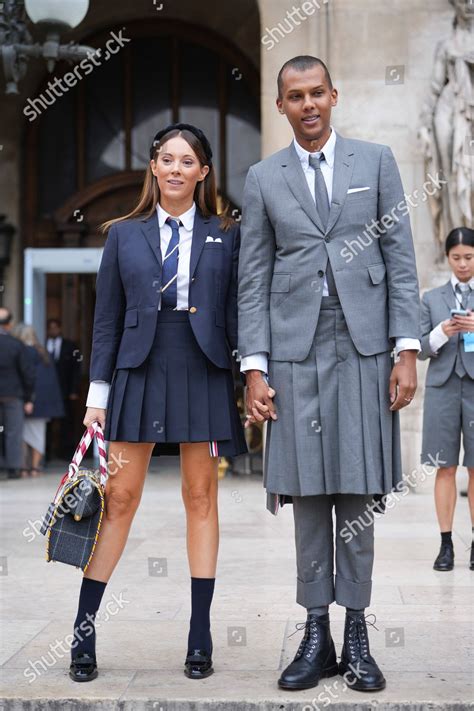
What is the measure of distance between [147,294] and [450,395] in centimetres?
310

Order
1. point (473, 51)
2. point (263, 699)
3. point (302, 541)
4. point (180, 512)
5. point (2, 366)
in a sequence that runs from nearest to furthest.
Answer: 1. point (263, 699)
2. point (302, 541)
3. point (180, 512)
4. point (473, 51)
5. point (2, 366)

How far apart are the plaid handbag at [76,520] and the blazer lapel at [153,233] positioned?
0.77 m

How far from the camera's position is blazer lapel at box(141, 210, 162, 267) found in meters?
4.44

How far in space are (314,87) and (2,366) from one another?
928 centimetres

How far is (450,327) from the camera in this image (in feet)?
22.1

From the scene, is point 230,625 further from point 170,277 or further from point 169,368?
point 170,277

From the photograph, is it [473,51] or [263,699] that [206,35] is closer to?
[473,51]

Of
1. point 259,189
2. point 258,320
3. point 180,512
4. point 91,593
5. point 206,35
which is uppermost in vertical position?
point 206,35

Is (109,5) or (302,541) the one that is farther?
(109,5)

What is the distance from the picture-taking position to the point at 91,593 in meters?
4.41

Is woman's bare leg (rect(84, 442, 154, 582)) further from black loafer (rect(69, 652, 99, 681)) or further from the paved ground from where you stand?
the paved ground

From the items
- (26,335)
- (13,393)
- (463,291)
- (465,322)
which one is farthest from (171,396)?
(26,335)

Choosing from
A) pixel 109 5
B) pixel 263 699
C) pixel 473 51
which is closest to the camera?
pixel 263 699

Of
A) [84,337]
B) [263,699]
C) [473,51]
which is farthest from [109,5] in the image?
[263,699]
